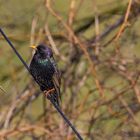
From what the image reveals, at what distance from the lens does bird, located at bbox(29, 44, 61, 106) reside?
7.94 feet

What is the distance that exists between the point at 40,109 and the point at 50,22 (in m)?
Result: 1.01

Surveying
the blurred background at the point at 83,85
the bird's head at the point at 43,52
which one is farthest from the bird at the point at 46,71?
the blurred background at the point at 83,85

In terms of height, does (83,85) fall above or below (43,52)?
below

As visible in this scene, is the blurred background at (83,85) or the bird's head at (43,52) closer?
the bird's head at (43,52)

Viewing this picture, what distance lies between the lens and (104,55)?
4.30 metres

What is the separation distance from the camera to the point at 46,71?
246 centimetres

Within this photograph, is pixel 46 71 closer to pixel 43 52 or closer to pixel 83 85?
pixel 43 52

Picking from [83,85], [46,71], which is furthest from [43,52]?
[83,85]

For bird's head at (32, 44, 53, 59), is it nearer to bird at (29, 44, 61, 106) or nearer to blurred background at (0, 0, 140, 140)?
bird at (29, 44, 61, 106)

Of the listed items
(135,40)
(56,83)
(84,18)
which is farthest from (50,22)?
(56,83)

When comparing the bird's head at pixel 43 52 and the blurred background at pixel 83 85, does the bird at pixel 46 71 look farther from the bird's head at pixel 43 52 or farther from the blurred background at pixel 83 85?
the blurred background at pixel 83 85

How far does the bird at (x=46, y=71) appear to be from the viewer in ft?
7.94

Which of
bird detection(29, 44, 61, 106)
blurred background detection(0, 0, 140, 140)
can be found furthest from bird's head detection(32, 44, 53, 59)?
blurred background detection(0, 0, 140, 140)

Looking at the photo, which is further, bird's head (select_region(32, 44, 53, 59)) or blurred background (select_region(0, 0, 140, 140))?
blurred background (select_region(0, 0, 140, 140))
